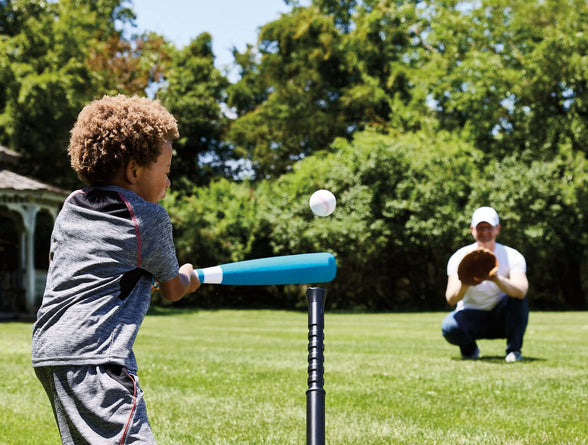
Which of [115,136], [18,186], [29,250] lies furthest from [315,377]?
[29,250]

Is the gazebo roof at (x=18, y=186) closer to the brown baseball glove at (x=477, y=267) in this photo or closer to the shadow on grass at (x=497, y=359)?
the shadow on grass at (x=497, y=359)

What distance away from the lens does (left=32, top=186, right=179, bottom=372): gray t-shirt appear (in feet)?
7.97

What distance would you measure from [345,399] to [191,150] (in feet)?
105

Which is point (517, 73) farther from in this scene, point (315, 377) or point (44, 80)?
point (315, 377)

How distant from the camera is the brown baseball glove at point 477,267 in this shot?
23.7 feet

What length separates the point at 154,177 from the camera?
2680 millimetres

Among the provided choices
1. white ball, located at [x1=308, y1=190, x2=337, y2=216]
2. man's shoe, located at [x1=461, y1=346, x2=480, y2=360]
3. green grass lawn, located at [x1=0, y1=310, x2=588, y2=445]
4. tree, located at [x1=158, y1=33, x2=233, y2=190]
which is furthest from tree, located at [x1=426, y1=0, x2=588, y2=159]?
white ball, located at [x1=308, y1=190, x2=337, y2=216]

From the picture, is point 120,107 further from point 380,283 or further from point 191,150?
point 191,150

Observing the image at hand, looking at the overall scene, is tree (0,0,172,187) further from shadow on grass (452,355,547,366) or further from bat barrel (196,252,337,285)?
bat barrel (196,252,337,285)

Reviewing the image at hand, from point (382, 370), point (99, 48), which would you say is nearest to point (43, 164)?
point (99, 48)

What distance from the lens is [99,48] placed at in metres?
27.8

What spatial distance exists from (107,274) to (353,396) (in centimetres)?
341

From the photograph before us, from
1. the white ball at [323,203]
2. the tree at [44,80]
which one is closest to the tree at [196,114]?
the tree at [44,80]

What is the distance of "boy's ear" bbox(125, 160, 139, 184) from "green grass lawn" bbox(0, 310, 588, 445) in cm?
194
